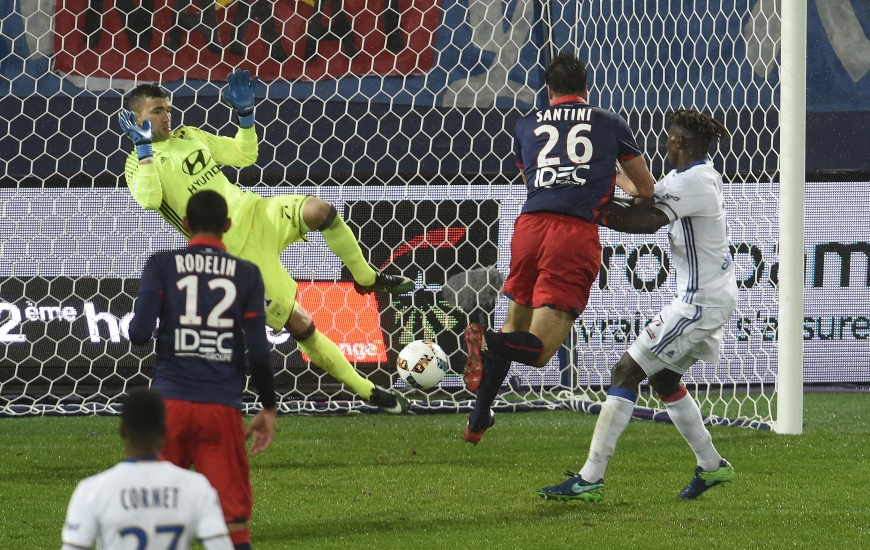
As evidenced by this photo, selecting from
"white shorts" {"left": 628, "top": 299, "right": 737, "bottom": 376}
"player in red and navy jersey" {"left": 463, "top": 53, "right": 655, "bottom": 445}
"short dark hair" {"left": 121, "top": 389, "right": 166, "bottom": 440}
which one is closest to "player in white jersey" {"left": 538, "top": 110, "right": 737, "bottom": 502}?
"white shorts" {"left": 628, "top": 299, "right": 737, "bottom": 376}

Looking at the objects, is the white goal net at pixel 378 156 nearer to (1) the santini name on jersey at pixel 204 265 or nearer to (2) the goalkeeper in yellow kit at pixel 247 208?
(2) the goalkeeper in yellow kit at pixel 247 208

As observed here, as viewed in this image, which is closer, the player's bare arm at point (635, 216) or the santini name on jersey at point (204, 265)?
the santini name on jersey at point (204, 265)

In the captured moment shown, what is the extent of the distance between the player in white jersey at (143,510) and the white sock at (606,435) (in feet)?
8.77

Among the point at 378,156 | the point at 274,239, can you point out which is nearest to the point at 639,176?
the point at 274,239

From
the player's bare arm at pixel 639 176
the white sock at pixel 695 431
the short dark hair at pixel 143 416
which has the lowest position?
the white sock at pixel 695 431

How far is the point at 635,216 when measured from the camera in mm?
4930

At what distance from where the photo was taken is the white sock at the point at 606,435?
4738 millimetres

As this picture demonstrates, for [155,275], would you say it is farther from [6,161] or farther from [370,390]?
[6,161]

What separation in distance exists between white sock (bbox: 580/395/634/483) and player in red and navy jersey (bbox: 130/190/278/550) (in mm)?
1926

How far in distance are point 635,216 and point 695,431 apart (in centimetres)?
100

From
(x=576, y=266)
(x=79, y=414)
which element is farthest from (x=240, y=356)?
(x=79, y=414)

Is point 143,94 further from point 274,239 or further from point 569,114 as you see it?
point 569,114

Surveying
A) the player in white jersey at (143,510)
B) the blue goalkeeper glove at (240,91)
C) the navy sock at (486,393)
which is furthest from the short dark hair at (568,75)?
the player in white jersey at (143,510)

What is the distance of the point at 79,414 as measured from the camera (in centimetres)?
758
